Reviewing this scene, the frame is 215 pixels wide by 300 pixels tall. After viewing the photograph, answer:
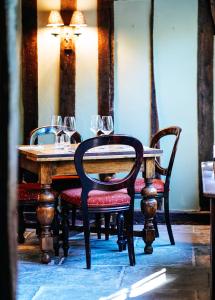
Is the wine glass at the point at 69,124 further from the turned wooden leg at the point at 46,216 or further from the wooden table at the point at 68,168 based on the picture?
the turned wooden leg at the point at 46,216

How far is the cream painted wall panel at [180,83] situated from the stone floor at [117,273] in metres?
0.80

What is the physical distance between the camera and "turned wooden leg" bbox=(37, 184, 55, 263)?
389cm

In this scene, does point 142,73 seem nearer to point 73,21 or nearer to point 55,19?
point 73,21

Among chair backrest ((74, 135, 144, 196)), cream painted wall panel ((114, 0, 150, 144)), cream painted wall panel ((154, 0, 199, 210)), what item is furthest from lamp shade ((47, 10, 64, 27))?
chair backrest ((74, 135, 144, 196))

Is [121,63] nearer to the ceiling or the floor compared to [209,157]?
nearer to the ceiling

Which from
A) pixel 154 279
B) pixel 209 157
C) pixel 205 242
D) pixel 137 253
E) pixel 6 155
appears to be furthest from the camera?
pixel 209 157

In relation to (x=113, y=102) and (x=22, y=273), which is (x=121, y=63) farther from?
(x=22, y=273)

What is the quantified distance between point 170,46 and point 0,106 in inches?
194

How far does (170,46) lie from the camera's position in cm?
544

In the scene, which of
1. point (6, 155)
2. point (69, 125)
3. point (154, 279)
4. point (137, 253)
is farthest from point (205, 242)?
point (6, 155)

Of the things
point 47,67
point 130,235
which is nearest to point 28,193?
point 130,235

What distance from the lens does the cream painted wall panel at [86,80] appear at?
5535 mm

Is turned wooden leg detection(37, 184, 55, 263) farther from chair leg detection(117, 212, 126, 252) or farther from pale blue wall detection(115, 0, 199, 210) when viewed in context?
pale blue wall detection(115, 0, 199, 210)

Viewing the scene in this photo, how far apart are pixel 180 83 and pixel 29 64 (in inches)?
60.7
